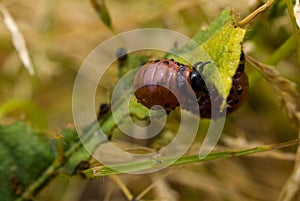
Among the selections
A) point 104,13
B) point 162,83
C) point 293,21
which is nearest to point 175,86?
point 162,83

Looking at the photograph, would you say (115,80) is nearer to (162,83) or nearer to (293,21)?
(162,83)

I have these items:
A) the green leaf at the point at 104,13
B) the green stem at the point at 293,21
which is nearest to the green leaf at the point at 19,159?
the green leaf at the point at 104,13

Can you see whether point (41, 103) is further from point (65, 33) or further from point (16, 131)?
point (16, 131)

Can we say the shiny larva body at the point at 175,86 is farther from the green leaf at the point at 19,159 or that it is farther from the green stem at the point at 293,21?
the green leaf at the point at 19,159

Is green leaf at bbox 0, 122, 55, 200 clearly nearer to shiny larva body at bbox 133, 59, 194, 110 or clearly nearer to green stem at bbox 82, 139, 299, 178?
green stem at bbox 82, 139, 299, 178

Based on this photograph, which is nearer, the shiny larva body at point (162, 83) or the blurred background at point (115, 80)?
the shiny larva body at point (162, 83)

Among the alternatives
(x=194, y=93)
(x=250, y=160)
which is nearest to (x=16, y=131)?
(x=194, y=93)
